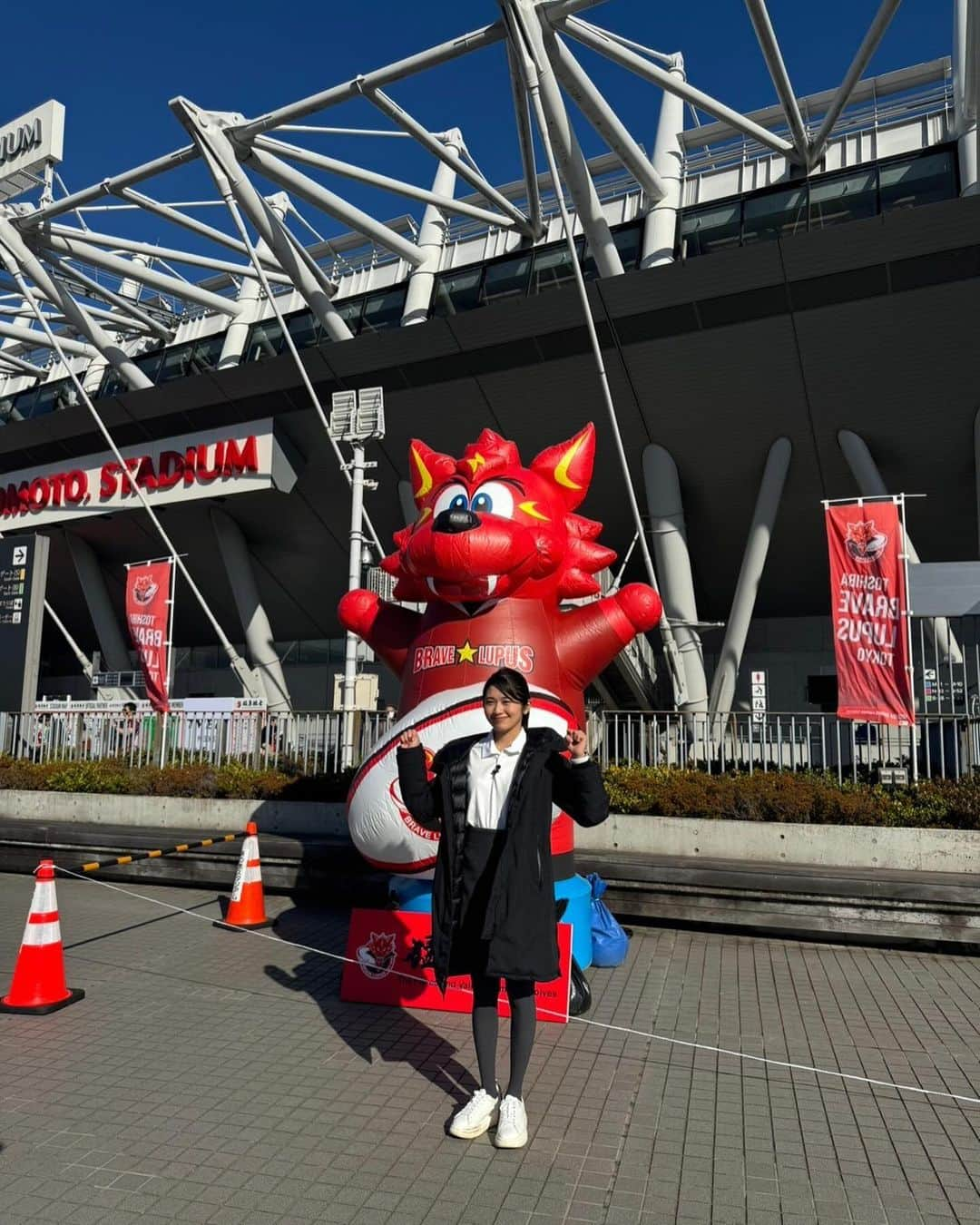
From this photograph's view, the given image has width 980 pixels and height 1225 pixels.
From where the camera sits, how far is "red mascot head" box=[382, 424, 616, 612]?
6.64 m

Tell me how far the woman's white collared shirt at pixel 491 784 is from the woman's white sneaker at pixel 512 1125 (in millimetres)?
1140

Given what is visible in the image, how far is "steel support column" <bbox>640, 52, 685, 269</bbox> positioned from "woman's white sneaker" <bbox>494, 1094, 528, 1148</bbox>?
15872 millimetres

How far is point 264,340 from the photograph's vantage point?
2459cm

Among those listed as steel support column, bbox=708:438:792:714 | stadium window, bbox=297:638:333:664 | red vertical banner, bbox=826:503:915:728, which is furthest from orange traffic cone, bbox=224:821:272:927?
stadium window, bbox=297:638:333:664

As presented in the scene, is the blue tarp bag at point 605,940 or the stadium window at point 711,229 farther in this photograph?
the stadium window at point 711,229

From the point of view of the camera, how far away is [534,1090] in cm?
419

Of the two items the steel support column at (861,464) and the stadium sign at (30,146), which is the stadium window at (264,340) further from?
the steel support column at (861,464)

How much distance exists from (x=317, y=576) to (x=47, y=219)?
37.3 ft

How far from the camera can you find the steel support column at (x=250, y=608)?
80.3 feet

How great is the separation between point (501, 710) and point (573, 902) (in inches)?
110

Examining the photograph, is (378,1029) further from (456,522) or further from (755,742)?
(755,742)

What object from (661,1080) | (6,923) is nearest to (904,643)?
(661,1080)

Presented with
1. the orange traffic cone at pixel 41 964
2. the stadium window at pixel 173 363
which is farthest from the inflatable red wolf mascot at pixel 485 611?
the stadium window at pixel 173 363

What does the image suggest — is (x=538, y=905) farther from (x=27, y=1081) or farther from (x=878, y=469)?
(x=878, y=469)
